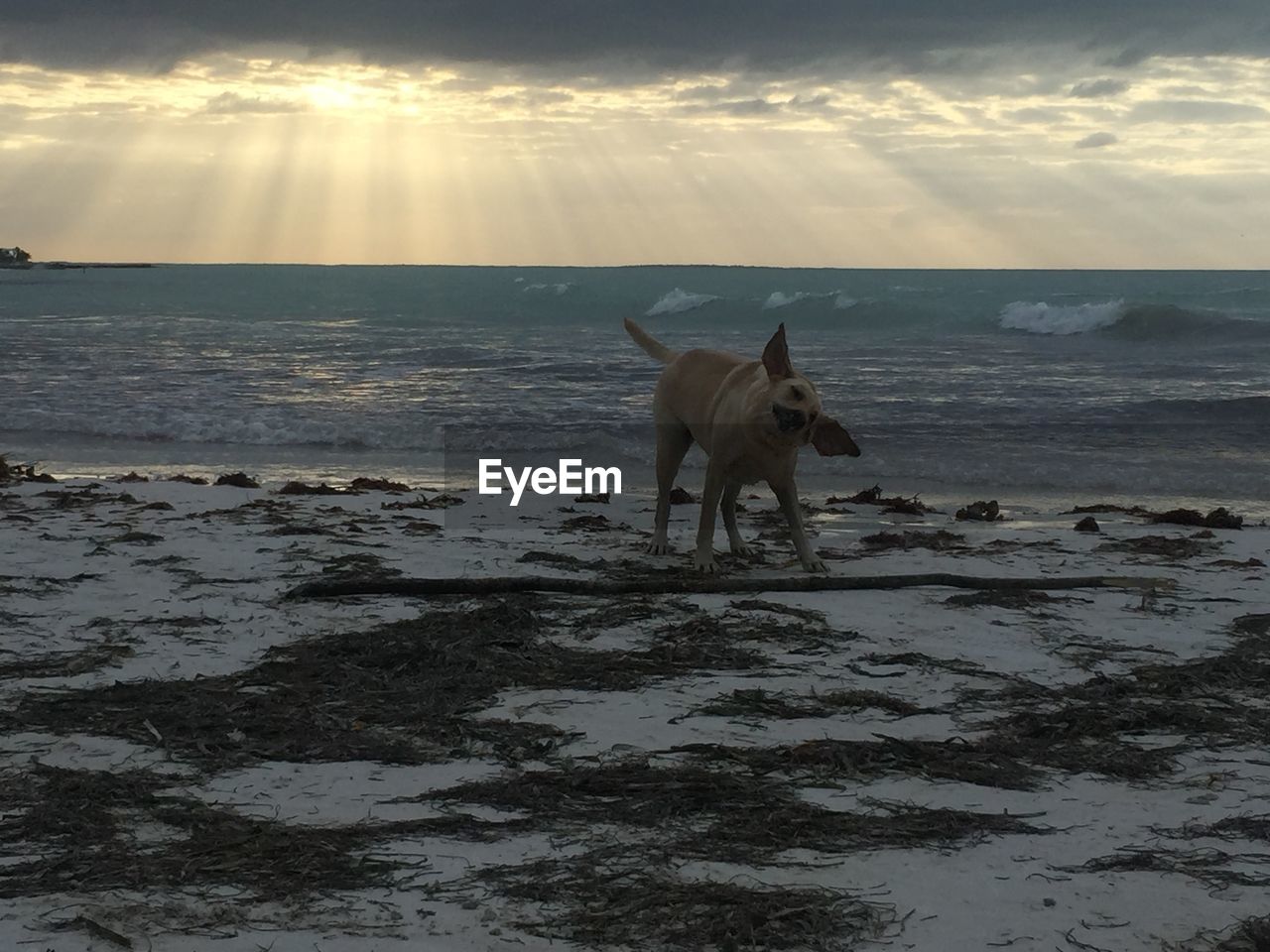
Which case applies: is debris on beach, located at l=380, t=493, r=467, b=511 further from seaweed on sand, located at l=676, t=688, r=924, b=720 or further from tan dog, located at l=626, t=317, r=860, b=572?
seaweed on sand, located at l=676, t=688, r=924, b=720

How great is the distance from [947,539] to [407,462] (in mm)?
7276

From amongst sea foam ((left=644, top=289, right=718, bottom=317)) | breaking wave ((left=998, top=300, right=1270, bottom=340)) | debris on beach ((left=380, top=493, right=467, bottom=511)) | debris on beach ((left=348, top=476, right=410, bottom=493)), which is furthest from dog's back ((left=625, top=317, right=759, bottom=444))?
sea foam ((left=644, top=289, right=718, bottom=317))

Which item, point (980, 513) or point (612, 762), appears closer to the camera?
point (612, 762)

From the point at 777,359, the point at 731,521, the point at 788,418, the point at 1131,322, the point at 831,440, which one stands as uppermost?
the point at 1131,322

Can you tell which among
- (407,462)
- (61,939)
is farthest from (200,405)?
(61,939)

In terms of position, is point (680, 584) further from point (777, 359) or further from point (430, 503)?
point (430, 503)

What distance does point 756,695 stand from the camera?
4.67m

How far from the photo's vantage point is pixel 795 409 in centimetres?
639

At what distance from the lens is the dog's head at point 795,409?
21.1 ft

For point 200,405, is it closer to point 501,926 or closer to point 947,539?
point 947,539

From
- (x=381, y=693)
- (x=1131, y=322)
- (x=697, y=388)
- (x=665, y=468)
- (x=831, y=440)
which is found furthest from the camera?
(x=1131, y=322)

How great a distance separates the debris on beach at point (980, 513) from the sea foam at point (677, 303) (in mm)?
40595

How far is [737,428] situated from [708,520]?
55 cm

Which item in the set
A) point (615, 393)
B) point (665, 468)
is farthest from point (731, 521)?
point (615, 393)
